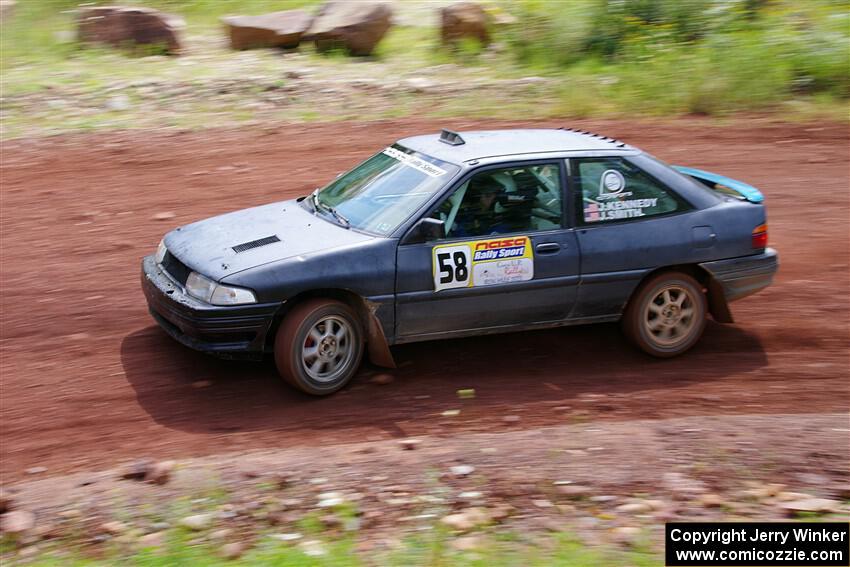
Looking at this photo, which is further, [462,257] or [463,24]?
[463,24]

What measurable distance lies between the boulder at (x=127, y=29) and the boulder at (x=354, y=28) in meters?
2.19

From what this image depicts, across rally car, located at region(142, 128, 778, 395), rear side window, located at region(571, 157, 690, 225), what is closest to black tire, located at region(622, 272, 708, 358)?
rally car, located at region(142, 128, 778, 395)

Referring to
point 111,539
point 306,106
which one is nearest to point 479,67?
point 306,106

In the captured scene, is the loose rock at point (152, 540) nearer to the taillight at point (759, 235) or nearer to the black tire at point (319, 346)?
the black tire at point (319, 346)

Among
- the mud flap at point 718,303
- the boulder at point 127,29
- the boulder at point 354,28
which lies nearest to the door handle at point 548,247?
the mud flap at point 718,303

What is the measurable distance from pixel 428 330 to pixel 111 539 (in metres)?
2.56

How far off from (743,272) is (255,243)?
3.60 meters

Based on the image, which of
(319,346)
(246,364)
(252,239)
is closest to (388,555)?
Answer: (319,346)

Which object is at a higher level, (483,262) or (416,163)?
(416,163)

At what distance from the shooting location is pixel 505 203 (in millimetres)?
6566

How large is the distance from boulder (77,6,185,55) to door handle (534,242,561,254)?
1026 cm

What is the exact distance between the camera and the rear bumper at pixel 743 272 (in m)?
7.05

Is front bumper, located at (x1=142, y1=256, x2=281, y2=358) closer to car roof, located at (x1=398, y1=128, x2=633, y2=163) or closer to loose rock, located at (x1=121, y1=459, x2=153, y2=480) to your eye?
loose rock, located at (x1=121, y1=459, x2=153, y2=480)

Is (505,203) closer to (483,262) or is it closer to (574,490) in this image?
(483,262)
